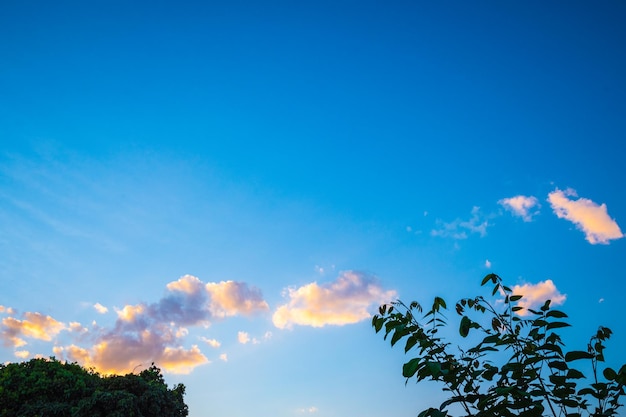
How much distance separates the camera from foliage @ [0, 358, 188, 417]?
2180cm

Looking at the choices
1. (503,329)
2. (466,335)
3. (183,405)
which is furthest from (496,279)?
(183,405)

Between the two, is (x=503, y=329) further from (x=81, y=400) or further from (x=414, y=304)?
(x=81, y=400)

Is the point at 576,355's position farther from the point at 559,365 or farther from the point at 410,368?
the point at 410,368

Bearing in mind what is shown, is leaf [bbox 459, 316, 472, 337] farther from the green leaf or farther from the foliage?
the foliage

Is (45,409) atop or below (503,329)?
atop

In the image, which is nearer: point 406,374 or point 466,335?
point 406,374

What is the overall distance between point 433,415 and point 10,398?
2698 cm

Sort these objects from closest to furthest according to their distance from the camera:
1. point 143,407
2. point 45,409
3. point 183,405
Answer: point 45,409 → point 143,407 → point 183,405

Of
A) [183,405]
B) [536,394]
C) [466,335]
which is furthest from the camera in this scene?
[183,405]

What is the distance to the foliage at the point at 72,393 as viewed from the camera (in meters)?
21.8

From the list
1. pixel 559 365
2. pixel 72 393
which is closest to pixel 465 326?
pixel 559 365

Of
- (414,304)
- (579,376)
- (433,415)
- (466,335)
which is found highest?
(414,304)

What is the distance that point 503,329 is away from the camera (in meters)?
2.89

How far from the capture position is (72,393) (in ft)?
78.2
